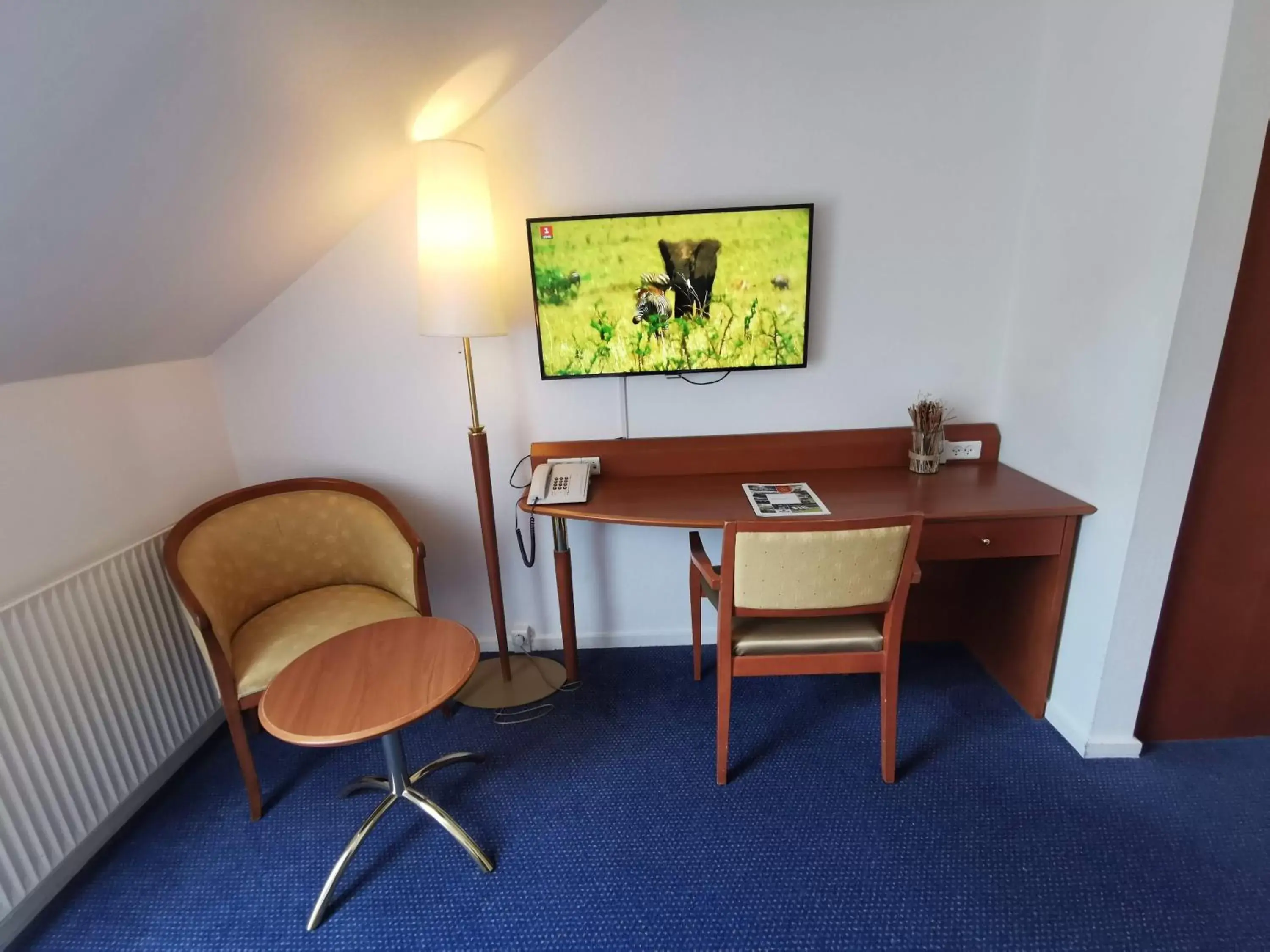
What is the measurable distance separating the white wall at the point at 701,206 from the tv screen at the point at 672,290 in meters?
0.09

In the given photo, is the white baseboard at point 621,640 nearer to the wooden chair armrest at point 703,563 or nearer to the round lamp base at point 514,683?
the round lamp base at point 514,683

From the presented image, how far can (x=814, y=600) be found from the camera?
159cm

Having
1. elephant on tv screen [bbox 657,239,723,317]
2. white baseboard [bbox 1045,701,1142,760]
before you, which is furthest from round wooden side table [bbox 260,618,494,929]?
white baseboard [bbox 1045,701,1142,760]

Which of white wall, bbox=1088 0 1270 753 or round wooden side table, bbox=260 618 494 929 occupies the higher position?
white wall, bbox=1088 0 1270 753

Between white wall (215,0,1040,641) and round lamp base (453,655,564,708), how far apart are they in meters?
0.39

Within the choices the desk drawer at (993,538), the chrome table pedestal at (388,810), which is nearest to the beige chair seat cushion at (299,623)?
the chrome table pedestal at (388,810)

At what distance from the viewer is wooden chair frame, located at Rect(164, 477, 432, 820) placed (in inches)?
64.8

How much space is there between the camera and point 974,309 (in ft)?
7.07

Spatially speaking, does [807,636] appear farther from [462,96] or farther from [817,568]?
[462,96]

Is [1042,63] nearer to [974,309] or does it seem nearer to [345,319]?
[974,309]

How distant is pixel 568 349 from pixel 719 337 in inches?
20.8

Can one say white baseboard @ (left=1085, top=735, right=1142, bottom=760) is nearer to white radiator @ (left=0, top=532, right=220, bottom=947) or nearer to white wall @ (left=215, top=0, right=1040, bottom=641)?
white wall @ (left=215, top=0, right=1040, bottom=641)

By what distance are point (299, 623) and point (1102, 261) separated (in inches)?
101

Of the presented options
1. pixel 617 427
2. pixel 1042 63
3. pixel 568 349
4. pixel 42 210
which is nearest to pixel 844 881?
pixel 617 427
